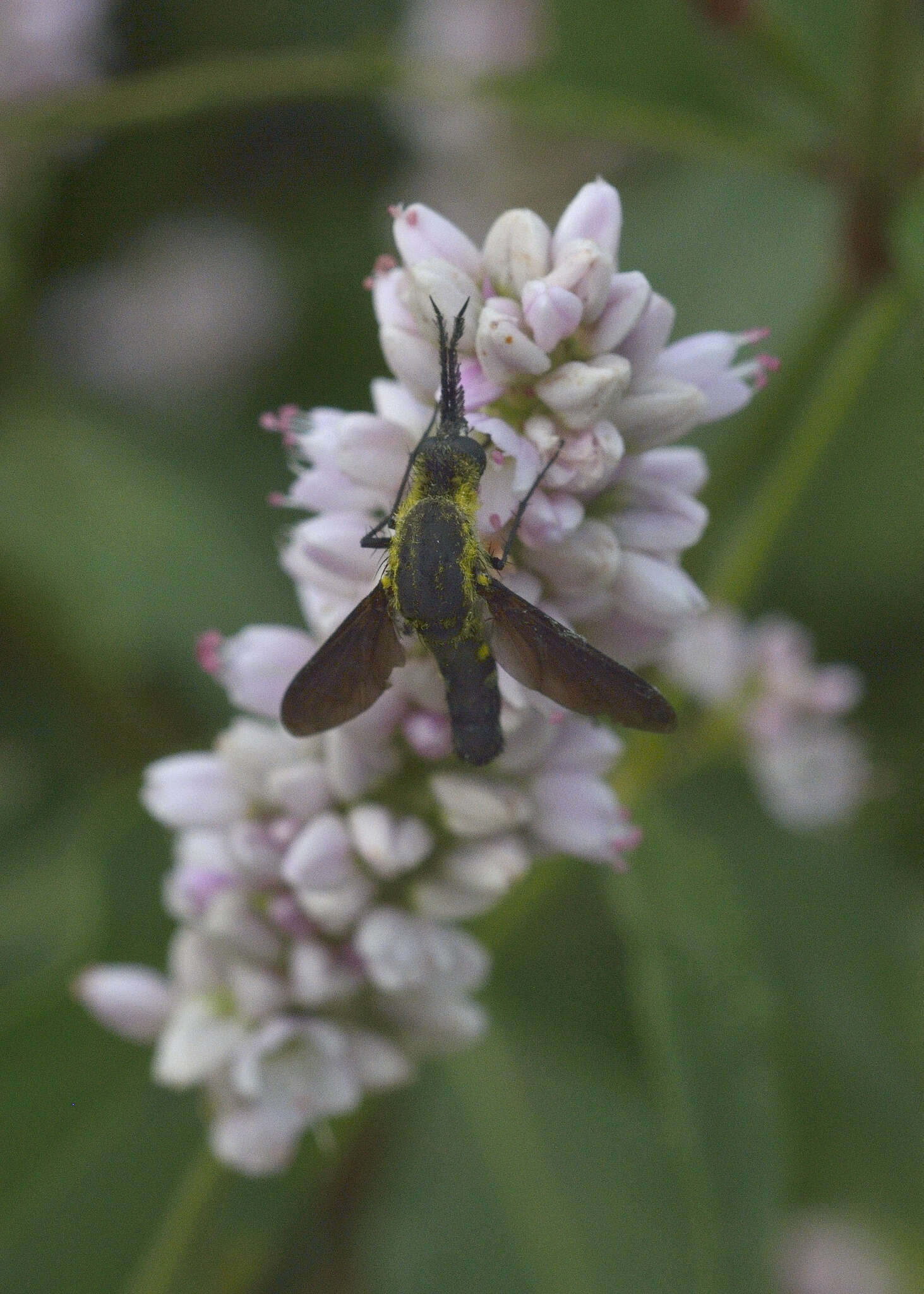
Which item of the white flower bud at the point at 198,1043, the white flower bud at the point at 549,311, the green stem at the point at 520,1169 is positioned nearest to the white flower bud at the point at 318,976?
the white flower bud at the point at 198,1043

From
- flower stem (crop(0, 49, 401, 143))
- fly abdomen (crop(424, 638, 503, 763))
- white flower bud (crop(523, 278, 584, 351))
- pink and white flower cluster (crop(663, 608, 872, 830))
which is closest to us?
white flower bud (crop(523, 278, 584, 351))

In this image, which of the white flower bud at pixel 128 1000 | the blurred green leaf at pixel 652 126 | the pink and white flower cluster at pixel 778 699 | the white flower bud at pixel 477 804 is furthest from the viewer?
the pink and white flower cluster at pixel 778 699

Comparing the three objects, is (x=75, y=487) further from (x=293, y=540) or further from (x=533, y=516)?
(x=533, y=516)

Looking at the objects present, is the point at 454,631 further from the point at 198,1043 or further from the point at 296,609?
the point at 296,609

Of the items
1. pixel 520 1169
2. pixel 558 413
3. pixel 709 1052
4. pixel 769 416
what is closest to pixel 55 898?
pixel 520 1169

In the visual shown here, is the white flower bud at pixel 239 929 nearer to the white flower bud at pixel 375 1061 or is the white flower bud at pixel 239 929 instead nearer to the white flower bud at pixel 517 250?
the white flower bud at pixel 375 1061

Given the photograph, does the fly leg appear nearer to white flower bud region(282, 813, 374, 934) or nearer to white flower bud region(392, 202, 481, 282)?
white flower bud region(392, 202, 481, 282)

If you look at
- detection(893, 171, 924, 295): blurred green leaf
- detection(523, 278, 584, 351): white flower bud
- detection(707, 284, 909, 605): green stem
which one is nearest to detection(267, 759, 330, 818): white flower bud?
detection(523, 278, 584, 351): white flower bud
